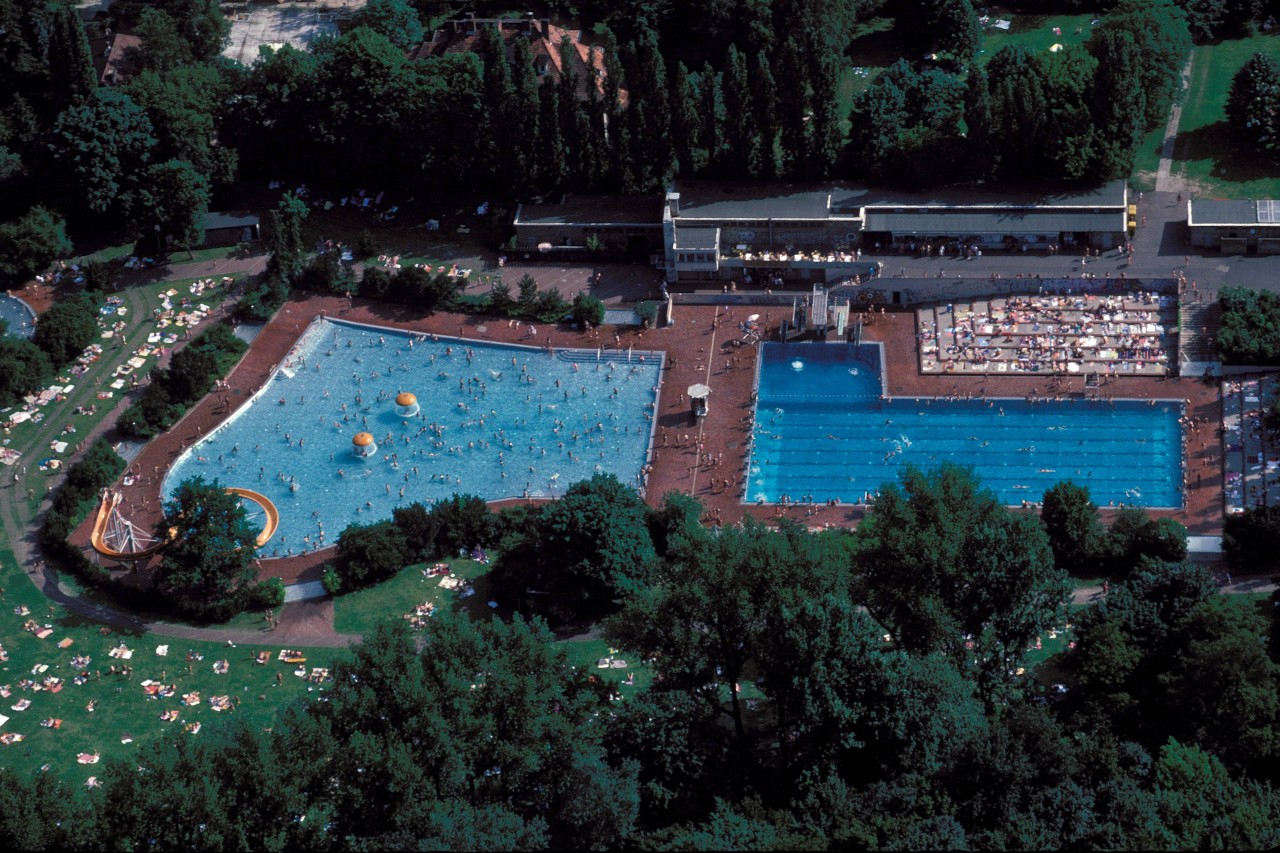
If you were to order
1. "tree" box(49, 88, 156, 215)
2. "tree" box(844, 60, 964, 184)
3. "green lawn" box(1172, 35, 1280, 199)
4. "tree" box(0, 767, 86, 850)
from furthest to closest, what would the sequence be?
"tree" box(49, 88, 156, 215) < "green lawn" box(1172, 35, 1280, 199) < "tree" box(844, 60, 964, 184) < "tree" box(0, 767, 86, 850)

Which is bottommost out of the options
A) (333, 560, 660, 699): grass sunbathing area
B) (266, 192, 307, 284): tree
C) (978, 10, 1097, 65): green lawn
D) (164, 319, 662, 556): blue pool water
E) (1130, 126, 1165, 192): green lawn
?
(333, 560, 660, 699): grass sunbathing area

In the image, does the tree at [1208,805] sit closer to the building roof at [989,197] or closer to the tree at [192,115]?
the building roof at [989,197]

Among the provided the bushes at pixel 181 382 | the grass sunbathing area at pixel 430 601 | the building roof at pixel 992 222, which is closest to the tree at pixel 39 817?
the grass sunbathing area at pixel 430 601

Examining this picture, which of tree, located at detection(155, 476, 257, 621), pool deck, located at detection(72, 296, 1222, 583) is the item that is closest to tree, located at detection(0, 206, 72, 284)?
pool deck, located at detection(72, 296, 1222, 583)

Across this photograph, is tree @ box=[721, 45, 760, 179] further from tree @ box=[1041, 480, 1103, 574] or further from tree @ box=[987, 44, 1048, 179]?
tree @ box=[1041, 480, 1103, 574]

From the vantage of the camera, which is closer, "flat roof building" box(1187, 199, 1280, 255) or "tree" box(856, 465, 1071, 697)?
"tree" box(856, 465, 1071, 697)

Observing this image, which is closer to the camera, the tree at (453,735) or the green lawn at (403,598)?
the tree at (453,735)
